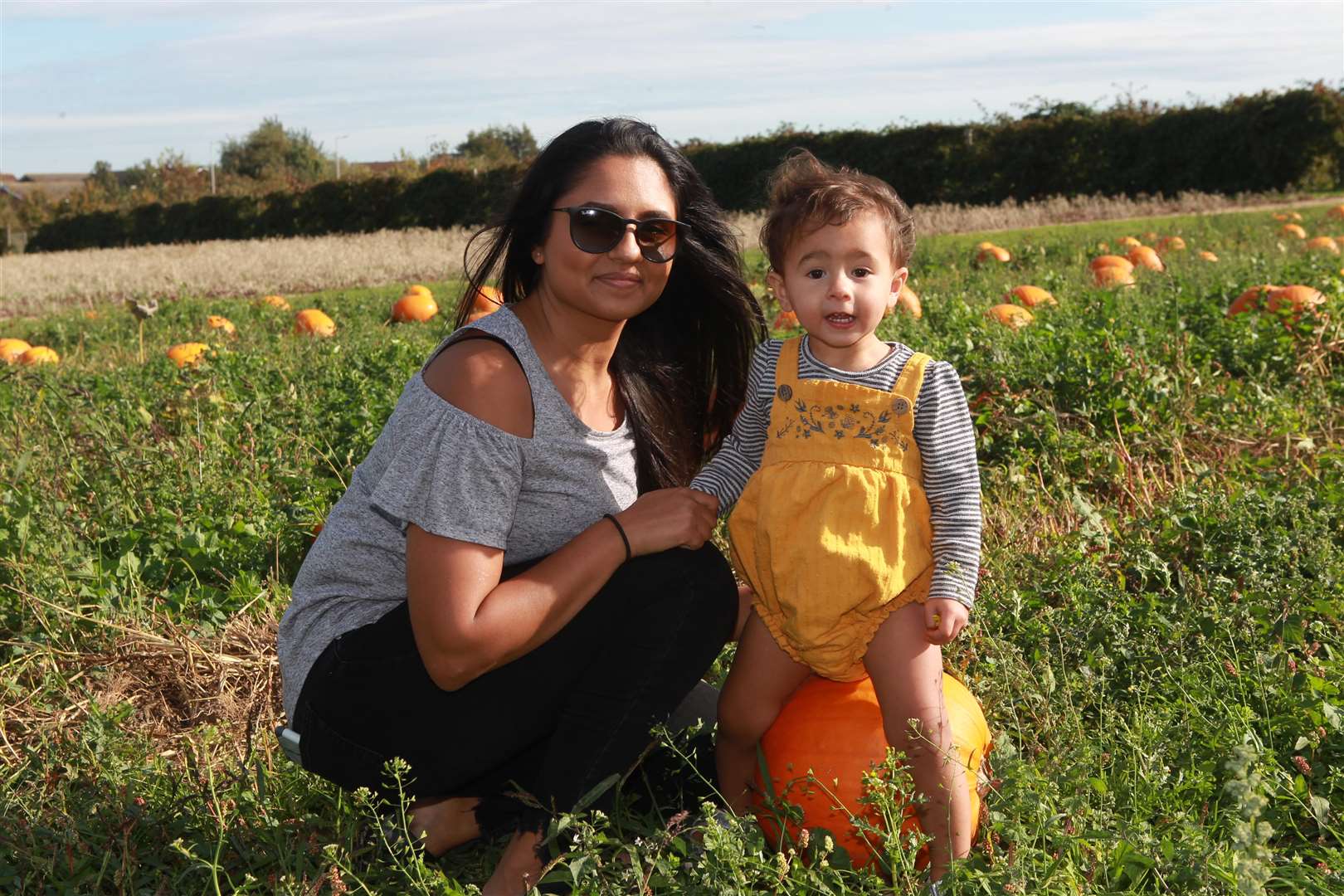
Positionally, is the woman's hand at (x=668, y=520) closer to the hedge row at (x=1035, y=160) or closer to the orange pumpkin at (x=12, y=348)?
the orange pumpkin at (x=12, y=348)

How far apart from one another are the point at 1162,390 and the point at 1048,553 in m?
1.52

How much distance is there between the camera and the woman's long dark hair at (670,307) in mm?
2926

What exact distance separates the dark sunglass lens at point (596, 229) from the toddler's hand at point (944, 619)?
1111 mm

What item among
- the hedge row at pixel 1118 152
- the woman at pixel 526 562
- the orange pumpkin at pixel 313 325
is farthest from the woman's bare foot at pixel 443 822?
the hedge row at pixel 1118 152

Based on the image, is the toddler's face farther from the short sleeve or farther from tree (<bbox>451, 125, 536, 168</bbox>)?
tree (<bbox>451, 125, 536, 168</bbox>)

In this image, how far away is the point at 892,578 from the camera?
2676mm

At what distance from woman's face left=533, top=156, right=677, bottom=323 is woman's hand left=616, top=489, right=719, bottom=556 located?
0.46 metres

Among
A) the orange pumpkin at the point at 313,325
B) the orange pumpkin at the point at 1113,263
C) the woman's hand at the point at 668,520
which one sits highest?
the orange pumpkin at the point at 1113,263

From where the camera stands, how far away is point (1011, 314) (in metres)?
7.28

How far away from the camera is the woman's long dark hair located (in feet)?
9.60

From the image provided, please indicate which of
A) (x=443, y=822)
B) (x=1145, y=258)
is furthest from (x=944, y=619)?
(x=1145, y=258)

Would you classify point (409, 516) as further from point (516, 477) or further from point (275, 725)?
point (275, 725)

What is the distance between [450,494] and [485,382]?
27cm

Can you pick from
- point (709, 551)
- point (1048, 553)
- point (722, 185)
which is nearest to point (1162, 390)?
point (1048, 553)
